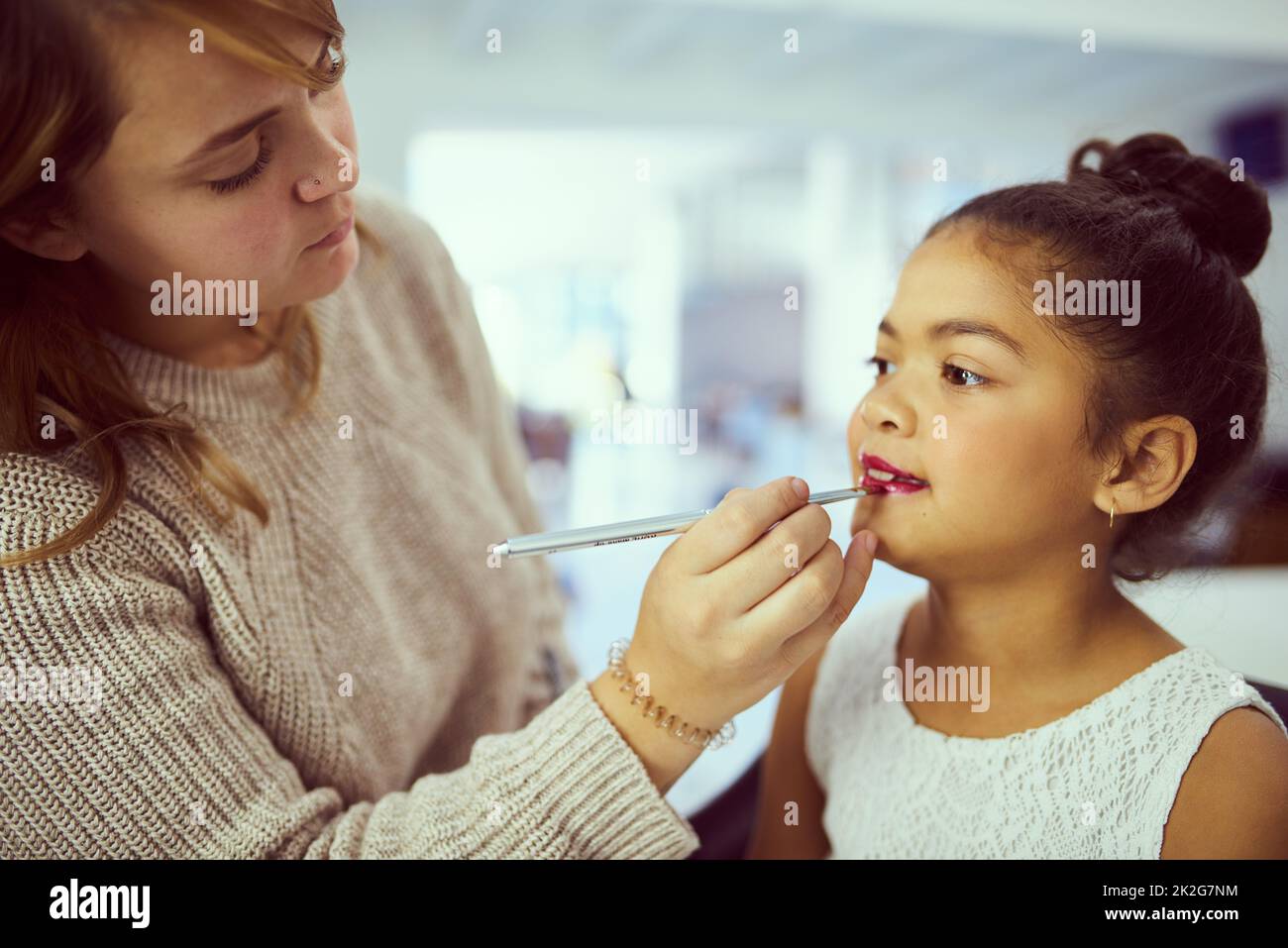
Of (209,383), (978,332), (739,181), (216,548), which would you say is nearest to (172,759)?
(216,548)

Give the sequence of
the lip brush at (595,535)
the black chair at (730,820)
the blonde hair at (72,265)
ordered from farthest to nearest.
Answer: the black chair at (730,820), the lip brush at (595,535), the blonde hair at (72,265)

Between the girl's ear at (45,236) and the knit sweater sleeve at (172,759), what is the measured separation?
156 mm

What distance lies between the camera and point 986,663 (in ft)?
2.84

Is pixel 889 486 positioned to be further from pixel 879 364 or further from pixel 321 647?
pixel 321 647

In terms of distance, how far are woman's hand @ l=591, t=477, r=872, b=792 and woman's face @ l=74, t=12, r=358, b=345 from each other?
1.25 feet

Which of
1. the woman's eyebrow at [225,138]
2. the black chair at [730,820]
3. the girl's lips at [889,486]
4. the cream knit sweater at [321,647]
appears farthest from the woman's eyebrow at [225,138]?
the black chair at [730,820]

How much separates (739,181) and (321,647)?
355 inches

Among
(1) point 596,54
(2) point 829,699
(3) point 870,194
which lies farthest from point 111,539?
(3) point 870,194

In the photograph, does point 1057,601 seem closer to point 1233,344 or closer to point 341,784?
point 1233,344

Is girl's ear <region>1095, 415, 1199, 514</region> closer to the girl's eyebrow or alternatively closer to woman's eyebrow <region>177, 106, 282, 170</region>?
the girl's eyebrow

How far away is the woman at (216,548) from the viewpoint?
2.03 feet

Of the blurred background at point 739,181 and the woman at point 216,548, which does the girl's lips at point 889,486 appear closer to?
the woman at point 216,548

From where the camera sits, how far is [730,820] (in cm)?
109

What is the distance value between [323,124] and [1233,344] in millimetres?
751
